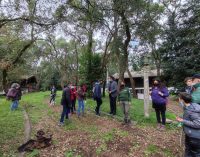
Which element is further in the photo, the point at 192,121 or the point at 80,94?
the point at 80,94

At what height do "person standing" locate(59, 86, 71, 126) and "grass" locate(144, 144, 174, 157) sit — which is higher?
"person standing" locate(59, 86, 71, 126)

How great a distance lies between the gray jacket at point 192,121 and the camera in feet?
17.6

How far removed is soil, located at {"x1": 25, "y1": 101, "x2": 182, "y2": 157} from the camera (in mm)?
7637

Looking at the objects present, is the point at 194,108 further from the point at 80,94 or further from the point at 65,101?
the point at 80,94

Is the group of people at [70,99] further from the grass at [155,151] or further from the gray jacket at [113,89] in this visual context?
the grass at [155,151]

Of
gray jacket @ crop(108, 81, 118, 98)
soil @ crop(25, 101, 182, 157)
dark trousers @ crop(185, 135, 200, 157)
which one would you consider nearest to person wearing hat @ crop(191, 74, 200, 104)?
dark trousers @ crop(185, 135, 200, 157)

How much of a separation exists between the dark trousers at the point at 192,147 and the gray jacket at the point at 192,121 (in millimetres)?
128

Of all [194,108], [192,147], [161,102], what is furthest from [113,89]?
[194,108]

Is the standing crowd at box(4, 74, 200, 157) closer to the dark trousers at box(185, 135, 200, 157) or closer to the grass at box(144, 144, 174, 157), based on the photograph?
the dark trousers at box(185, 135, 200, 157)

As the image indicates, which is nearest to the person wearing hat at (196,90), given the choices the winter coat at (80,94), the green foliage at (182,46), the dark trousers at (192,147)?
the dark trousers at (192,147)

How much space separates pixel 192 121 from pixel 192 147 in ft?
2.32

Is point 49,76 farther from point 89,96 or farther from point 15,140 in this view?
point 15,140

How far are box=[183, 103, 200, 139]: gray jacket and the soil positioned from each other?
7.56ft

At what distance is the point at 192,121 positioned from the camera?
5.43m
